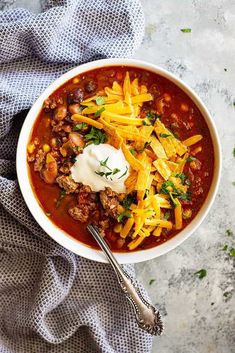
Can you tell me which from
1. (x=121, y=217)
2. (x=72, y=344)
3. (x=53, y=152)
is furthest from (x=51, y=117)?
(x=72, y=344)

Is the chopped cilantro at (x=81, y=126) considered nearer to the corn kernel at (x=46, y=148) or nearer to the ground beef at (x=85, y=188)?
the corn kernel at (x=46, y=148)

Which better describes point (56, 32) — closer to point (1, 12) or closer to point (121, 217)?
point (1, 12)

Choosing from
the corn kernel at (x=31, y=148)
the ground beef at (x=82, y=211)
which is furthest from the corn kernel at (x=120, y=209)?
the corn kernel at (x=31, y=148)

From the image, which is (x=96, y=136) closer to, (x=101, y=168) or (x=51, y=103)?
(x=101, y=168)

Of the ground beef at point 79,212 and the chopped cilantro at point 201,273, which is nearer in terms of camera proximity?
the ground beef at point 79,212

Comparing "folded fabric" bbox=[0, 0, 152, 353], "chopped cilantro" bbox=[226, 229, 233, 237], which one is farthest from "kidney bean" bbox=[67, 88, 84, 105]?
"chopped cilantro" bbox=[226, 229, 233, 237]

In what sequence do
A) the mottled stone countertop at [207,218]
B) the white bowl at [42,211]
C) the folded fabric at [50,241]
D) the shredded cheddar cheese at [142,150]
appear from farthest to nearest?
the mottled stone countertop at [207,218] < the folded fabric at [50,241] < the white bowl at [42,211] < the shredded cheddar cheese at [142,150]
